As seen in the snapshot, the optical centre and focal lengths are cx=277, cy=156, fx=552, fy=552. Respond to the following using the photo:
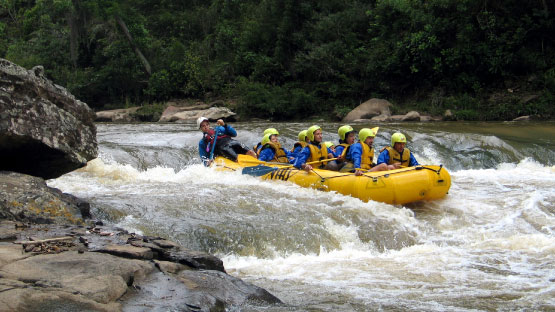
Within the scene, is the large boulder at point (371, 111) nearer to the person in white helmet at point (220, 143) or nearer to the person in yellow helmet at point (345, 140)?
the person in white helmet at point (220, 143)

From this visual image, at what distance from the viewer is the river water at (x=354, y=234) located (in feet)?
13.7

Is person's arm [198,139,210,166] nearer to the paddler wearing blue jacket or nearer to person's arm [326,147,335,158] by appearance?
person's arm [326,147,335,158]

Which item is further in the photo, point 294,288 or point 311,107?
point 311,107

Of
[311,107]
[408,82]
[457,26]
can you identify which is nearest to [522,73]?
[457,26]

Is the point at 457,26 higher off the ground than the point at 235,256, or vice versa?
the point at 457,26

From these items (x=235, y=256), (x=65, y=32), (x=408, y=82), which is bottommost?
(x=235, y=256)

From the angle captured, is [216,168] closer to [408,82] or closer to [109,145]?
[109,145]

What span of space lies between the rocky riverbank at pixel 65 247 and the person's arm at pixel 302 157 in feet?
11.3

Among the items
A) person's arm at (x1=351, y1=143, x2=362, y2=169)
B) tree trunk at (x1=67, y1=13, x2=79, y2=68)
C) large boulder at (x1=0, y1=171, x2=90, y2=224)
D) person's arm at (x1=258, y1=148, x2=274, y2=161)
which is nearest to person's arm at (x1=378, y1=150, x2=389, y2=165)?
person's arm at (x1=351, y1=143, x2=362, y2=169)

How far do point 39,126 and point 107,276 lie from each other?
8.43ft

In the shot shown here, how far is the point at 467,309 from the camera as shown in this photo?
3.74 meters

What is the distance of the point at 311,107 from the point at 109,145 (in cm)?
1247

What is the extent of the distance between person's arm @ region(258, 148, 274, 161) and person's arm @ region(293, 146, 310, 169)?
842 mm

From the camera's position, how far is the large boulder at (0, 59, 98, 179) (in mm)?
4883
